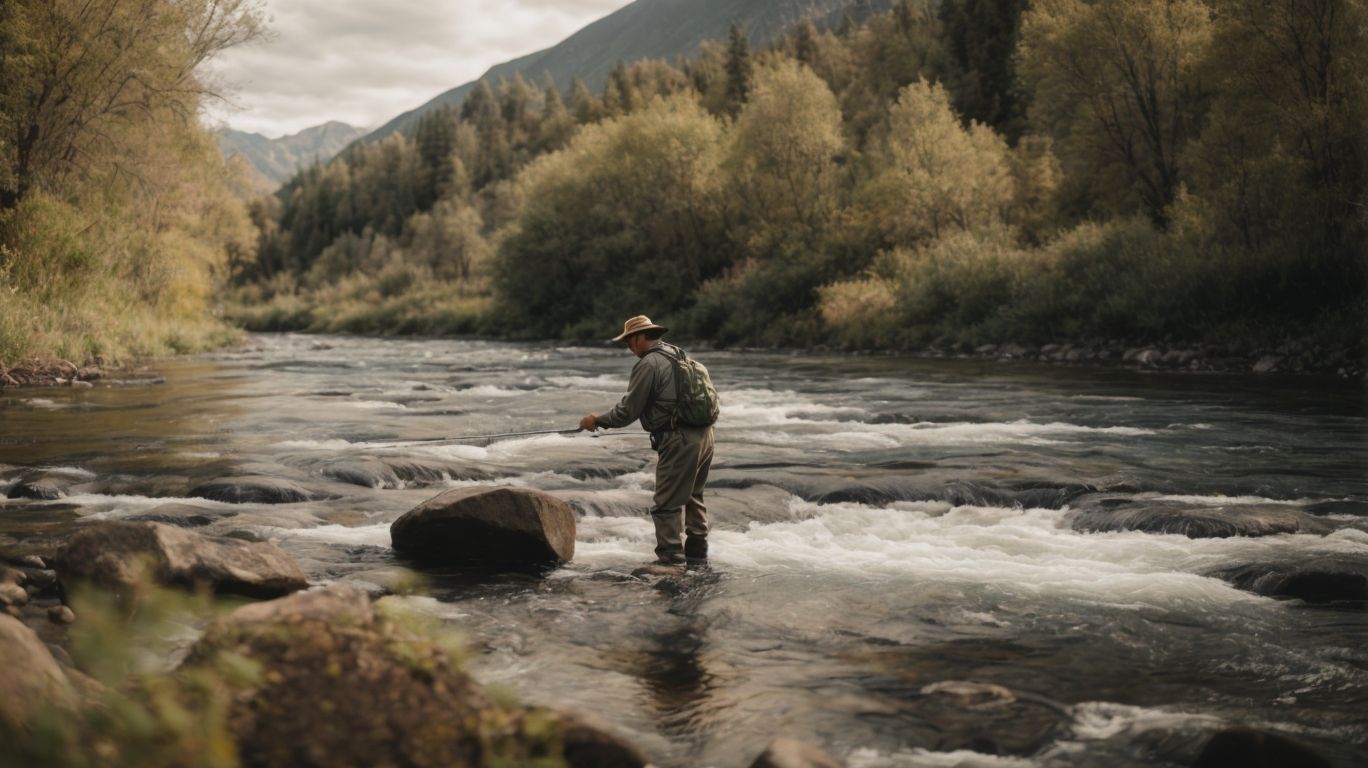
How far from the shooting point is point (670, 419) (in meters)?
8.75

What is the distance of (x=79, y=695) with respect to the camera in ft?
13.4

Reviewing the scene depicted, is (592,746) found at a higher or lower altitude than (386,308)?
lower

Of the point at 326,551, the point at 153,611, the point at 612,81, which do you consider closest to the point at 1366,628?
the point at 153,611

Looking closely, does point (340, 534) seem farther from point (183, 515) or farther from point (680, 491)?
point (680, 491)

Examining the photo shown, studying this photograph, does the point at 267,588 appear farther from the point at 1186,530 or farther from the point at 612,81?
the point at 612,81

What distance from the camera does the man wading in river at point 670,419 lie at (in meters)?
8.62

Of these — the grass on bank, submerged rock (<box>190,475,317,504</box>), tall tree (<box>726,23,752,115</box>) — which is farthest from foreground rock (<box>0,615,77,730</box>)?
tall tree (<box>726,23,752,115</box>)

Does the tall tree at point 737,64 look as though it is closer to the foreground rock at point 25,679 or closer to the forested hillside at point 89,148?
the forested hillside at point 89,148

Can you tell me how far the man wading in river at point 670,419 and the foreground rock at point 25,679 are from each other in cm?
480

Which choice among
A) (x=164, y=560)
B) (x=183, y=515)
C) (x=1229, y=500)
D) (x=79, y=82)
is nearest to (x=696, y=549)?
(x=164, y=560)

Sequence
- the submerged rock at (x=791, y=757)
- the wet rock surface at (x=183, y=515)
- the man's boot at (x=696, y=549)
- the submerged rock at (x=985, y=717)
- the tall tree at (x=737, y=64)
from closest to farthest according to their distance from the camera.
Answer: the submerged rock at (x=791, y=757), the submerged rock at (x=985, y=717), the man's boot at (x=696, y=549), the wet rock surface at (x=183, y=515), the tall tree at (x=737, y=64)

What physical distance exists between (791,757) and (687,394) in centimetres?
479

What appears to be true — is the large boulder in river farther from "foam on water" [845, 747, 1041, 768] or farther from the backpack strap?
"foam on water" [845, 747, 1041, 768]

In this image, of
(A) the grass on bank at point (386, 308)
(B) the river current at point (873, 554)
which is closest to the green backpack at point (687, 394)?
(B) the river current at point (873, 554)
